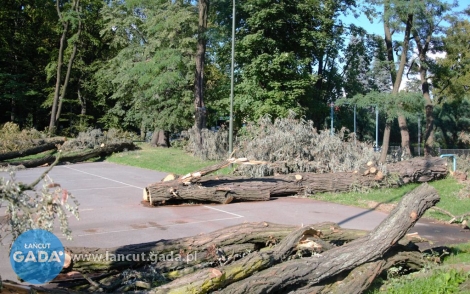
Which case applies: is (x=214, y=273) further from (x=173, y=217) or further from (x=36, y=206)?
(x=173, y=217)

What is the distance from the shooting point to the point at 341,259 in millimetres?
5398

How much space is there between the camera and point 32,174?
63.4 feet

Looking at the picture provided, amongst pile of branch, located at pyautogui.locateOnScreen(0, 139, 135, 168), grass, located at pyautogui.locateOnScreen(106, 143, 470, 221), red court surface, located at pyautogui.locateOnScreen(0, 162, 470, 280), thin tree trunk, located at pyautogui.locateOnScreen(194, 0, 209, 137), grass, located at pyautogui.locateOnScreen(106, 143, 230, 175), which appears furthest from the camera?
thin tree trunk, located at pyautogui.locateOnScreen(194, 0, 209, 137)

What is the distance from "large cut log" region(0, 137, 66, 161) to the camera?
23.8 metres

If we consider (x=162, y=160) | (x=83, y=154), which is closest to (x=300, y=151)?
(x=162, y=160)

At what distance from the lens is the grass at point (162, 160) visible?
798 inches

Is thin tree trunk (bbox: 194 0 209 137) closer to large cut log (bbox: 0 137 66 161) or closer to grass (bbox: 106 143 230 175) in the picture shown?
grass (bbox: 106 143 230 175)

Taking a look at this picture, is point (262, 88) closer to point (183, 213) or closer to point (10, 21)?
point (183, 213)

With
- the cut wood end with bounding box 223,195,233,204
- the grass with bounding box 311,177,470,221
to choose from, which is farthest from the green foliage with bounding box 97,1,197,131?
the grass with bounding box 311,177,470,221

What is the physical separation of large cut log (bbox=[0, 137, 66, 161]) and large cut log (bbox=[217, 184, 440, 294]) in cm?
2193

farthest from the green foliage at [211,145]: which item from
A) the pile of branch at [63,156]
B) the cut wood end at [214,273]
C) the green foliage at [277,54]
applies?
the cut wood end at [214,273]

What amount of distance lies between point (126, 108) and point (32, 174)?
21043 millimetres

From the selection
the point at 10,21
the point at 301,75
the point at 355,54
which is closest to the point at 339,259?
the point at 301,75

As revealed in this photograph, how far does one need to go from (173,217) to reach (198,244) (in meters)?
5.27
